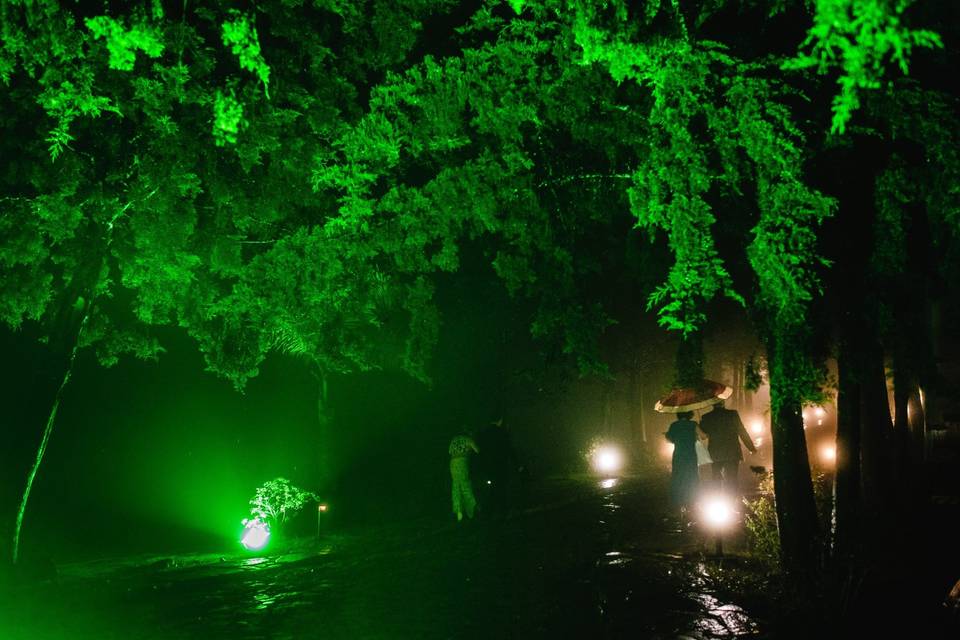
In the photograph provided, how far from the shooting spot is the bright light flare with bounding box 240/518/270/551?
13.5 meters

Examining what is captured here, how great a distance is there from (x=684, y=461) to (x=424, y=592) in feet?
16.1

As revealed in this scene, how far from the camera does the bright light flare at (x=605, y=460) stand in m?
26.5

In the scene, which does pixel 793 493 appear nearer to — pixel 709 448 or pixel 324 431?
pixel 709 448

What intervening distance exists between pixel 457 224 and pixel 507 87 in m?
1.75

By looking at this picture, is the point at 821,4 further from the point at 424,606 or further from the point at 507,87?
the point at 424,606

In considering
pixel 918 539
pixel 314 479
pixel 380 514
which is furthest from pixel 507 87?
pixel 314 479

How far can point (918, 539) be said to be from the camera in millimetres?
10445

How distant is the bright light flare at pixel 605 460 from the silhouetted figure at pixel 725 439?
14.6 meters

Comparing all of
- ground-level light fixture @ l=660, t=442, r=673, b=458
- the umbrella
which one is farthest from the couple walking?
ground-level light fixture @ l=660, t=442, r=673, b=458

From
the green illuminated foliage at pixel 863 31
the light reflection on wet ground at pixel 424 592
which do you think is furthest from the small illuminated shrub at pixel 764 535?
the green illuminated foliage at pixel 863 31

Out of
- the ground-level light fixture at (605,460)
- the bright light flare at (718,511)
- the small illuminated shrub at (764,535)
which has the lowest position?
the ground-level light fixture at (605,460)

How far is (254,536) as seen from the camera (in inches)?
531

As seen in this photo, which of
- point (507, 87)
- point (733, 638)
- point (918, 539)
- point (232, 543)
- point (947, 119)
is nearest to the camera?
point (947, 119)

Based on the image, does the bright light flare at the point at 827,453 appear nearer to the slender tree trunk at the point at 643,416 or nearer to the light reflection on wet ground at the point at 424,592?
the slender tree trunk at the point at 643,416
